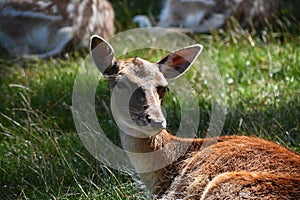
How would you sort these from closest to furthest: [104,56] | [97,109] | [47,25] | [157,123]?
[157,123] < [104,56] < [97,109] < [47,25]

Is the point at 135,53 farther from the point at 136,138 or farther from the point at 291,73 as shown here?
the point at 136,138

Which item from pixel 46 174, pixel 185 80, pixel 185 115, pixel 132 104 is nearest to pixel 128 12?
pixel 185 80

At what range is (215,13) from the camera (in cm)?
1010

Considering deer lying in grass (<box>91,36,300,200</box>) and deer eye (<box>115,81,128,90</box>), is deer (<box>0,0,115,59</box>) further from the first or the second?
deer eye (<box>115,81,128,90</box>)

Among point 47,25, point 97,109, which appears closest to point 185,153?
point 97,109

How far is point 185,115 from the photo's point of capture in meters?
7.06

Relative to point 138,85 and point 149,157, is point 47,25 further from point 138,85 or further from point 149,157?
point 138,85

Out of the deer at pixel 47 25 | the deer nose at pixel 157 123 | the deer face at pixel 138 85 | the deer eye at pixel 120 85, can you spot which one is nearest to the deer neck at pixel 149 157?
the deer face at pixel 138 85

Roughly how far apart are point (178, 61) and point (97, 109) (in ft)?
6.83

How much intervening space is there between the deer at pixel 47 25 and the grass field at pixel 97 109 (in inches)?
11.3

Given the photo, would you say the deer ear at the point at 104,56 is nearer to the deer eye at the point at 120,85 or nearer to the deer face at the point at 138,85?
the deer face at the point at 138,85

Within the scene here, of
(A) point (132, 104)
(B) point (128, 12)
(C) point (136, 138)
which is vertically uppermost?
(A) point (132, 104)

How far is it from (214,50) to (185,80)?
102 cm

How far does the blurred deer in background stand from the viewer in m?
10.0
